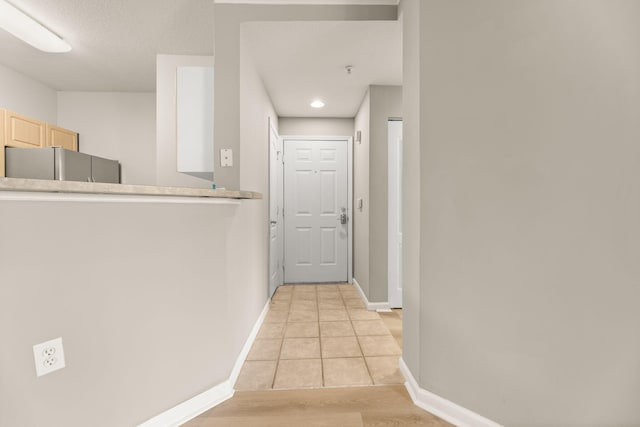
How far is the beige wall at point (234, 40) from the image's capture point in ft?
6.41

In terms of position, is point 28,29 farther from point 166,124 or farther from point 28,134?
point 28,134

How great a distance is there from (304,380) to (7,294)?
1.48 metres

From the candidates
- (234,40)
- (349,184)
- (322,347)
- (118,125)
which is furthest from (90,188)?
(118,125)

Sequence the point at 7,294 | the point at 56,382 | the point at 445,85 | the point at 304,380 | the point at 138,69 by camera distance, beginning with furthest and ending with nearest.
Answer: the point at 138,69 < the point at 304,380 < the point at 445,85 < the point at 56,382 < the point at 7,294

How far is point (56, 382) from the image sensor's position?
1.05 meters

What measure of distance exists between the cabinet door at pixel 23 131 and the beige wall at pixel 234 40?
2.72 meters

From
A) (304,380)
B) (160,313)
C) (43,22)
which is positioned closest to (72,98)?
(43,22)

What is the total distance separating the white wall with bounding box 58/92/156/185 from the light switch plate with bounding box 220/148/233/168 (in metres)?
2.40

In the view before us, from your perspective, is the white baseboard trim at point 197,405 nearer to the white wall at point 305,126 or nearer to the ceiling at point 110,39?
the ceiling at point 110,39

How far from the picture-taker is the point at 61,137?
3582 mm

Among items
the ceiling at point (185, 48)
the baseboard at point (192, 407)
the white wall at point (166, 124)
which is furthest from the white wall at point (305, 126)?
the baseboard at point (192, 407)

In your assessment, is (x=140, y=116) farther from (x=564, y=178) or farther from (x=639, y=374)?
(x=639, y=374)

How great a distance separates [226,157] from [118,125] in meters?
2.84

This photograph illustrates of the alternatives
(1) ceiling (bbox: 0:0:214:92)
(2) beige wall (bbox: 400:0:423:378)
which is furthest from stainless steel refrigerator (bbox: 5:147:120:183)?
(2) beige wall (bbox: 400:0:423:378)
